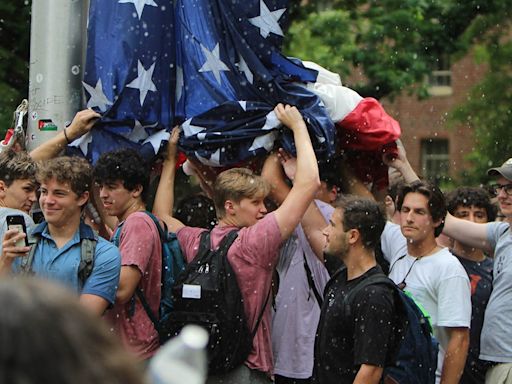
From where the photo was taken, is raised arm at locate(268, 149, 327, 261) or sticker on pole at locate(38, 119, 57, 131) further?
sticker on pole at locate(38, 119, 57, 131)

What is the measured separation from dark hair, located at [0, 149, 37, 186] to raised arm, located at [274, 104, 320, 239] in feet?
4.71

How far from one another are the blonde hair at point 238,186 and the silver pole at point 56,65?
1155mm

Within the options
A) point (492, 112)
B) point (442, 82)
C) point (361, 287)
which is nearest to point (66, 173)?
point (361, 287)

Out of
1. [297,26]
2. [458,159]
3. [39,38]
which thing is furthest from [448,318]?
[458,159]

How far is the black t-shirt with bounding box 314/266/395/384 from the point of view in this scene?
520cm

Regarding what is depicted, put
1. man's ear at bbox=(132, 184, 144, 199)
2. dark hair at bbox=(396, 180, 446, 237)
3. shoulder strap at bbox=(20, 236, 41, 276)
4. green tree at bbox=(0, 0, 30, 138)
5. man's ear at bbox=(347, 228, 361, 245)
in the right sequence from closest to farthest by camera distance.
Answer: shoulder strap at bbox=(20, 236, 41, 276) → man's ear at bbox=(347, 228, 361, 245) → man's ear at bbox=(132, 184, 144, 199) → dark hair at bbox=(396, 180, 446, 237) → green tree at bbox=(0, 0, 30, 138)

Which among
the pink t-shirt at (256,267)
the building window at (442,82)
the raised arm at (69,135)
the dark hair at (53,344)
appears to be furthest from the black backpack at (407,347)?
the building window at (442,82)

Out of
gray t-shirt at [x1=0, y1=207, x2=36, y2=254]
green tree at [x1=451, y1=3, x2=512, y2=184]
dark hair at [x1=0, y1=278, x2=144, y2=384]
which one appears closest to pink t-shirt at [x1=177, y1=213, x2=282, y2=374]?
gray t-shirt at [x1=0, y1=207, x2=36, y2=254]

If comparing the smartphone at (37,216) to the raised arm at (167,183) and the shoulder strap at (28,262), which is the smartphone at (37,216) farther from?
the shoulder strap at (28,262)

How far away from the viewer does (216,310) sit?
5602 mm

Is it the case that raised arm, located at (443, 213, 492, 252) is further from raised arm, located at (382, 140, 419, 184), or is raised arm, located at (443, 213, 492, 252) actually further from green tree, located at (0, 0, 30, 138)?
green tree, located at (0, 0, 30, 138)

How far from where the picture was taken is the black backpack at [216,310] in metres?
5.59

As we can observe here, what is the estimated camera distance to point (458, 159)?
31484 millimetres

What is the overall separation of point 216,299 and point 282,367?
2.23ft
